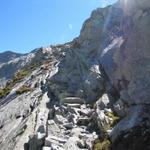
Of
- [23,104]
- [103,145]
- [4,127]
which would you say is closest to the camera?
[103,145]

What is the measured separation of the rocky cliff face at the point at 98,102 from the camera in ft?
80.0

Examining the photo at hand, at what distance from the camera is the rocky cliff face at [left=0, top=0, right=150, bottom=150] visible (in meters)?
24.4

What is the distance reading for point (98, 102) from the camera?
33.2 meters

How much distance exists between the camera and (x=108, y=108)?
103 ft

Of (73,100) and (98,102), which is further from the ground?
(73,100)

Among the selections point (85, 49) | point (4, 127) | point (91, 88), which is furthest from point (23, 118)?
point (85, 49)

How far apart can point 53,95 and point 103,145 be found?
18.9 m

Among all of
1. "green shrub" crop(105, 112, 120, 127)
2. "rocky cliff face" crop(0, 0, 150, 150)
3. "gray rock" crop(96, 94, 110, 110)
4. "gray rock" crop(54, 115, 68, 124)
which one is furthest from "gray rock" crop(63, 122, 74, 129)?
"green shrub" crop(105, 112, 120, 127)

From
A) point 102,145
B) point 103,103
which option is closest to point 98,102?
point 103,103

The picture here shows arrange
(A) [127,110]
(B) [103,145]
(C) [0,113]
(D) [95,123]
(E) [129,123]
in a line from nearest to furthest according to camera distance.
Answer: (E) [129,123] < (B) [103,145] < (A) [127,110] < (D) [95,123] < (C) [0,113]

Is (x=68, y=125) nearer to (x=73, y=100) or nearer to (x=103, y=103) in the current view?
(x=103, y=103)

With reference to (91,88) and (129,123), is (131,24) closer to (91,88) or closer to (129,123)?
(129,123)

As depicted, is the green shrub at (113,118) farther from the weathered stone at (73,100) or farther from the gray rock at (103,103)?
the weathered stone at (73,100)

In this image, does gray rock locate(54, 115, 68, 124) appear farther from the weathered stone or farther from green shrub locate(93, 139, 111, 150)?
green shrub locate(93, 139, 111, 150)
